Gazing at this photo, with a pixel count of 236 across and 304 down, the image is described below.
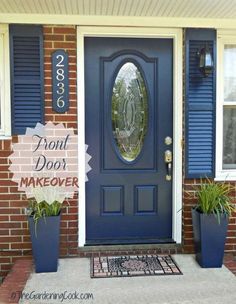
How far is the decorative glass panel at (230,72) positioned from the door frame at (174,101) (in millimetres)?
472

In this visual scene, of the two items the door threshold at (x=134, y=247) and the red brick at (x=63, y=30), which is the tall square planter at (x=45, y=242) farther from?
the red brick at (x=63, y=30)

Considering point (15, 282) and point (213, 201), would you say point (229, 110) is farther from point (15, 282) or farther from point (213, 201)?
point (15, 282)

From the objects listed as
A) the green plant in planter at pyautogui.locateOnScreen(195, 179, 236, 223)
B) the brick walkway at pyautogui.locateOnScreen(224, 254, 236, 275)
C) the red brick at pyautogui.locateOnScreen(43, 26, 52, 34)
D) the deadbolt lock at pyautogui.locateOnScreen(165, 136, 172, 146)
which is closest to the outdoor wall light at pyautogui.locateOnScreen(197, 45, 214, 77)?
the deadbolt lock at pyautogui.locateOnScreen(165, 136, 172, 146)

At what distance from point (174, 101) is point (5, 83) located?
1581mm

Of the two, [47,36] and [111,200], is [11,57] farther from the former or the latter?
[111,200]

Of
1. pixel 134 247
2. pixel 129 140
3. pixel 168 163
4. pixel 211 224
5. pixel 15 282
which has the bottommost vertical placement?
pixel 15 282

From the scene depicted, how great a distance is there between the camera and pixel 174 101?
3434mm

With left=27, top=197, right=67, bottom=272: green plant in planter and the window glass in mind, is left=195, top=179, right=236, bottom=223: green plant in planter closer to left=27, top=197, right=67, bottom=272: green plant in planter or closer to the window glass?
the window glass

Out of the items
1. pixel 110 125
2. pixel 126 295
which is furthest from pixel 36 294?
pixel 110 125

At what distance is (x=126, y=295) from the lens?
2.67 metres

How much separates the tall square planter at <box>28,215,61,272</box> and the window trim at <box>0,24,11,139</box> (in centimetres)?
88

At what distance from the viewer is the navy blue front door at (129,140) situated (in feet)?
11.2

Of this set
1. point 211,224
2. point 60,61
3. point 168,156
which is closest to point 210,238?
point 211,224

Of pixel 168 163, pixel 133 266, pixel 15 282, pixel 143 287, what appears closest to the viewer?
pixel 143 287
